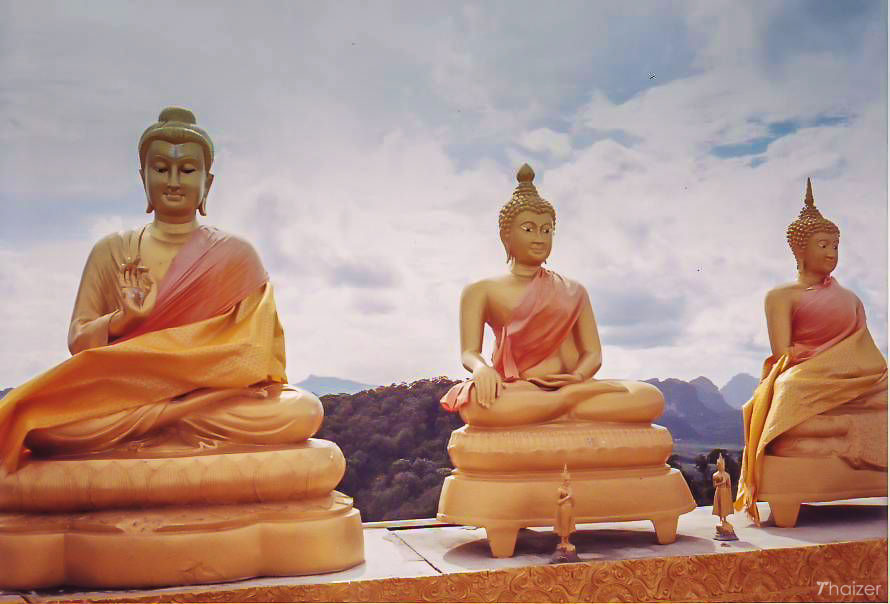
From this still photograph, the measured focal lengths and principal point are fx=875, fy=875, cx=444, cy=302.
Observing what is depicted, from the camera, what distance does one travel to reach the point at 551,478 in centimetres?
412

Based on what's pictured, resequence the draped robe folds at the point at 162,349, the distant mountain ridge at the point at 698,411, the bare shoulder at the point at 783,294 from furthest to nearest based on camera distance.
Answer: the distant mountain ridge at the point at 698,411
the bare shoulder at the point at 783,294
the draped robe folds at the point at 162,349

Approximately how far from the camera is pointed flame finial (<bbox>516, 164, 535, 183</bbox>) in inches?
187

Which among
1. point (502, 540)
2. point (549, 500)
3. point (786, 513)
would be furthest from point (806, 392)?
point (502, 540)

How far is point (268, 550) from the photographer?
364cm

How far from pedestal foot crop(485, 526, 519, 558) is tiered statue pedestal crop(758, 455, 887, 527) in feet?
5.23

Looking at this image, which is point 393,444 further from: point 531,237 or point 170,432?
point 170,432

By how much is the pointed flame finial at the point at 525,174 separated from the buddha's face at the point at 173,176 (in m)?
1.67

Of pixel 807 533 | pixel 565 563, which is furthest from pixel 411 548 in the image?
pixel 807 533

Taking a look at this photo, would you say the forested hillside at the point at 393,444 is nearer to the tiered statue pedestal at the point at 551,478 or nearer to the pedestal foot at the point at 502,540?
the tiered statue pedestal at the point at 551,478

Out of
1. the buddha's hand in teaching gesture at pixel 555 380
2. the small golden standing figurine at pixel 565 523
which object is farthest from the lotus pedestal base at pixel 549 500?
the buddha's hand in teaching gesture at pixel 555 380

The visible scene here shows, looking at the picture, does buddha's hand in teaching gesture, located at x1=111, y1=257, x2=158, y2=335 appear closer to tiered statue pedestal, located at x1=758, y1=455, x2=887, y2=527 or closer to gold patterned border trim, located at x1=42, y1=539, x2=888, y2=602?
gold patterned border trim, located at x1=42, y1=539, x2=888, y2=602

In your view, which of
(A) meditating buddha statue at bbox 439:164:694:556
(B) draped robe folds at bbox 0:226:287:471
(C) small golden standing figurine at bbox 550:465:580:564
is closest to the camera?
(B) draped robe folds at bbox 0:226:287:471

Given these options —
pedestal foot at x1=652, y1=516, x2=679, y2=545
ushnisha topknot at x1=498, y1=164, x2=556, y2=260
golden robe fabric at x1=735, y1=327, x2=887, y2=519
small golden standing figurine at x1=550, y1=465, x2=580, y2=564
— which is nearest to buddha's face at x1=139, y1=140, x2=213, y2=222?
ushnisha topknot at x1=498, y1=164, x2=556, y2=260

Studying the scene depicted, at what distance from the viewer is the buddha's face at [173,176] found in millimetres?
4156
